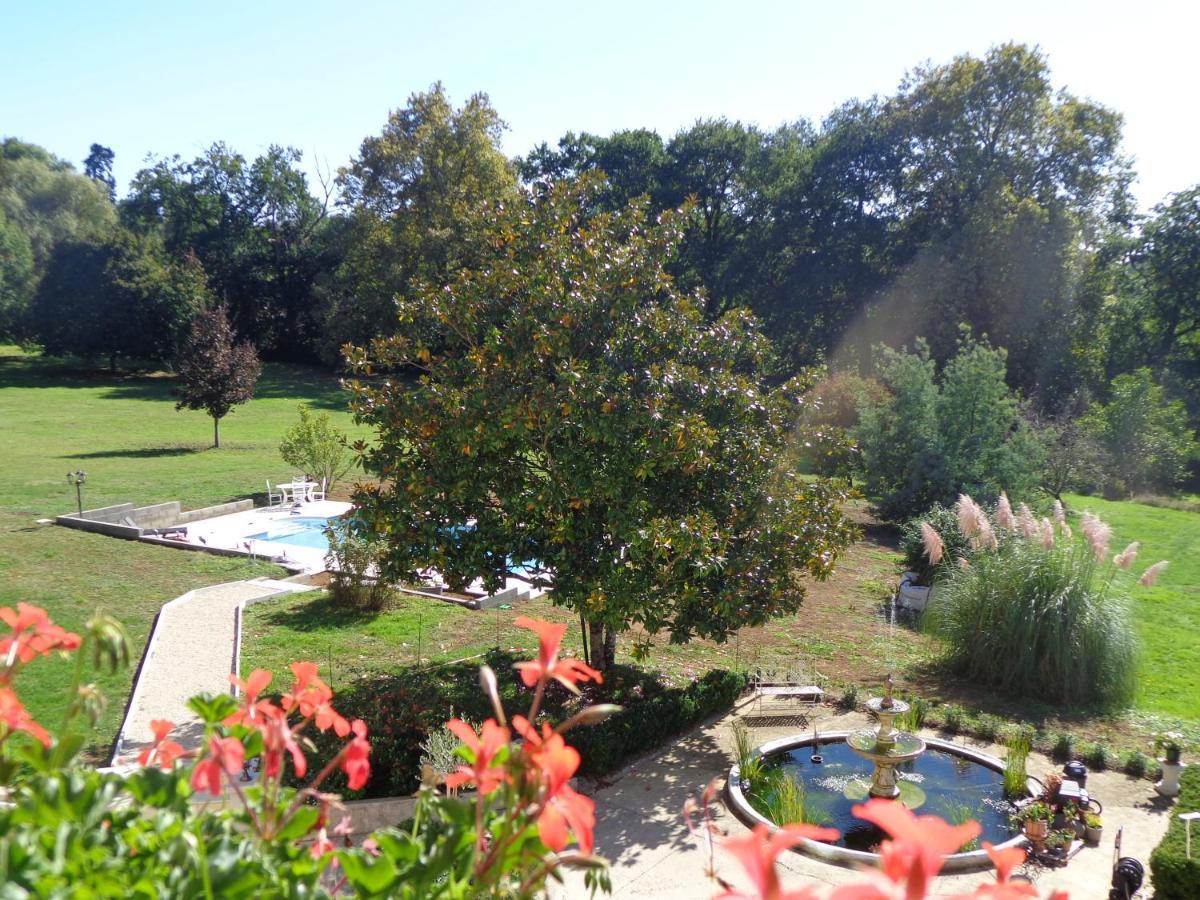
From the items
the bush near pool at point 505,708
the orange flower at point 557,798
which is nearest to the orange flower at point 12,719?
the orange flower at point 557,798

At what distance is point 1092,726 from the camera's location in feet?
34.4

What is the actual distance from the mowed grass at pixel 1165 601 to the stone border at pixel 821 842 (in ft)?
10.9

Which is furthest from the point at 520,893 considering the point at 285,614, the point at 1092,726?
the point at 285,614

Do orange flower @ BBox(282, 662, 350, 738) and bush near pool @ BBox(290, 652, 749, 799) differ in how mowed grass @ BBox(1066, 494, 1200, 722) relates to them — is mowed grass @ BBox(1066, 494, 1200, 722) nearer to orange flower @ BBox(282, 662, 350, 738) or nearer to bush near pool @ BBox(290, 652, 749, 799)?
bush near pool @ BBox(290, 652, 749, 799)

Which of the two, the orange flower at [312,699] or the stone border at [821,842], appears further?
the stone border at [821,842]

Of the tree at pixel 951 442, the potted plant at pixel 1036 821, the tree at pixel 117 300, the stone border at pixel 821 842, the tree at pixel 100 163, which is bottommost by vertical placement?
the stone border at pixel 821 842

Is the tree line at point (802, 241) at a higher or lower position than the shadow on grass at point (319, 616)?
higher

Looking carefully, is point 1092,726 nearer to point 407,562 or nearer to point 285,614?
point 407,562

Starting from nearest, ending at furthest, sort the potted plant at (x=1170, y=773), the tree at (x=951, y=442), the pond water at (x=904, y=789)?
the pond water at (x=904, y=789)
the potted plant at (x=1170, y=773)
the tree at (x=951, y=442)

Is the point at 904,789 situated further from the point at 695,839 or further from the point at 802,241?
the point at 802,241

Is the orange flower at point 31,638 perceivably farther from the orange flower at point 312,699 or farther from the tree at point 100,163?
the tree at point 100,163

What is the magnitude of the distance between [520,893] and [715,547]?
794cm

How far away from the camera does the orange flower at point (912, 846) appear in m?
0.96

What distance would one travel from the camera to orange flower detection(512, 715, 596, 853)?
4.18 ft
